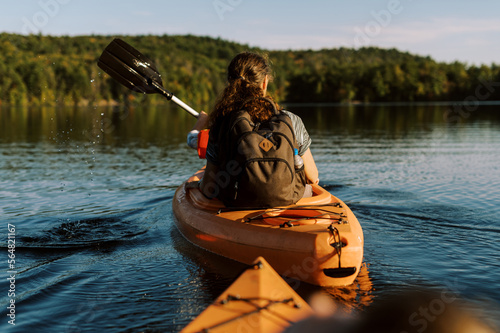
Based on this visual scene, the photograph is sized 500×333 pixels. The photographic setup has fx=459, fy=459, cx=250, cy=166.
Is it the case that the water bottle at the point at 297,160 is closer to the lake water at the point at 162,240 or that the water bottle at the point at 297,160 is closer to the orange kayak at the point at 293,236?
the orange kayak at the point at 293,236

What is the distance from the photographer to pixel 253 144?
4547 millimetres

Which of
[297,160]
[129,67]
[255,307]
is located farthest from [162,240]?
[255,307]

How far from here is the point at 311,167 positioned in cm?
544

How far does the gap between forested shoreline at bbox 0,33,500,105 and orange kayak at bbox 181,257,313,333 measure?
230ft

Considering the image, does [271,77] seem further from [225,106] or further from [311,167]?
[311,167]

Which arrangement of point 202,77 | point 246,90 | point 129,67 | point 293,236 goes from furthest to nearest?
point 202,77, point 129,67, point 246,90, point 293,236

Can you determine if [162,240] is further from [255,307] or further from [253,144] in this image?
[255,307]

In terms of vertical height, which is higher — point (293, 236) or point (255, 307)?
point (293, 236)

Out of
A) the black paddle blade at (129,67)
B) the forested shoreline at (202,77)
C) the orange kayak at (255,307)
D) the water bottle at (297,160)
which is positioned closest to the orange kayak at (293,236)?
the water bottle at (297,160)

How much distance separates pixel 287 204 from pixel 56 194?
20.3 ft

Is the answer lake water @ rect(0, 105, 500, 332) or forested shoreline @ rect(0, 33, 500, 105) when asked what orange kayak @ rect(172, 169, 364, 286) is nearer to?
lake water @ rect(0, 105, 500, 332)

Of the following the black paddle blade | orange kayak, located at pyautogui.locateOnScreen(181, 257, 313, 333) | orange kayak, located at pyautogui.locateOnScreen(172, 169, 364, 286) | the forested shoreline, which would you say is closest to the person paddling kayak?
orange kayak, located at pyautogui.locateOnScreen(172, 169, 364, 286)

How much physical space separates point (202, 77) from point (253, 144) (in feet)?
356

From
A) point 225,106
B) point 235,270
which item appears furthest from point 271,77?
point 235,270
